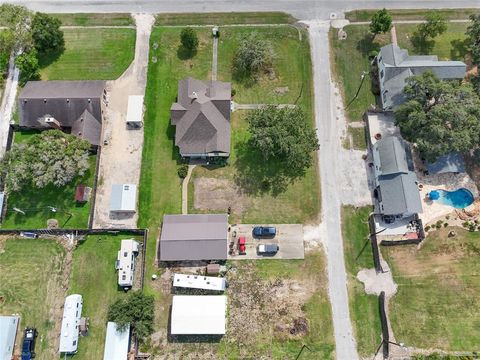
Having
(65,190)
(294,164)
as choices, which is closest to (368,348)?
(294,164)

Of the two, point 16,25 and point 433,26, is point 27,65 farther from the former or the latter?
point 433,26

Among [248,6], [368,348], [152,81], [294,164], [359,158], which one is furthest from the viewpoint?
[248,6]

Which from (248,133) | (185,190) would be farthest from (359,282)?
(185,190)

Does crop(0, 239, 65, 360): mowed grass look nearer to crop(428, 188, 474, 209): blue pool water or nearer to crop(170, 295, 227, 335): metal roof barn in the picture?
crop(170, 295, 227, 335): metal roof barn

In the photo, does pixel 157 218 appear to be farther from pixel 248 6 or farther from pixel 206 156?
pixel 248 6

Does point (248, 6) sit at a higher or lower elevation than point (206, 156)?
higher

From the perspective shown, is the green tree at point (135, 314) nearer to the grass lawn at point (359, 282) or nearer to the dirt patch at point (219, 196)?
the dirt patch at point (219, 196)

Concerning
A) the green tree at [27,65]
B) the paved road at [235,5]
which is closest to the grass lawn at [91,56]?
the green tree at [27,65]
